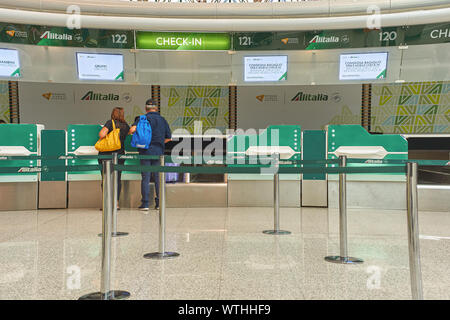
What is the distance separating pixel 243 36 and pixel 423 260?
5.57m

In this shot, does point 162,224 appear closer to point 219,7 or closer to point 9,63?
point 219,7


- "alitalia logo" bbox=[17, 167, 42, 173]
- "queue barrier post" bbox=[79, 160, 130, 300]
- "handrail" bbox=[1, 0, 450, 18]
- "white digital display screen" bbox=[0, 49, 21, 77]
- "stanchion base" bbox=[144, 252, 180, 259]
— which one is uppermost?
"handrail" bbox=[1, 0, 450, 18]

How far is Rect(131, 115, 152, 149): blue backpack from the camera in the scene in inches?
236

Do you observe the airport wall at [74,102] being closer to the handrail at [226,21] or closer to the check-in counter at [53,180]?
the handrail at [226,21]

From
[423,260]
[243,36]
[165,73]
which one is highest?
[243,36]

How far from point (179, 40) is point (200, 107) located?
8.90ft

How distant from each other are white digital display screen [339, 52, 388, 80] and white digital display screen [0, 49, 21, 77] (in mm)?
6009

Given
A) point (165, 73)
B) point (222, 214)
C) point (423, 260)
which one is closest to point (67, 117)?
point (165, 73)

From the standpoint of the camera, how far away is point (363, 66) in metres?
7.93

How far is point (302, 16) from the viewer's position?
25.2 ft

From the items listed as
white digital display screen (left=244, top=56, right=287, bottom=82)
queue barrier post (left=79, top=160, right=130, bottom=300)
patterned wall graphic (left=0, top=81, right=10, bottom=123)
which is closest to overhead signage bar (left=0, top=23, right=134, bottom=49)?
white digital display screen (left=244, top=56, right=287, bottom=82)

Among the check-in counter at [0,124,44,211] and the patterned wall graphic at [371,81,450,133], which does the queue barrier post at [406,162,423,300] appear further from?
the patterned wall graphic at [371,81,450,133]

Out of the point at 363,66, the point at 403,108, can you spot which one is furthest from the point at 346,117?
the point at 363,66
